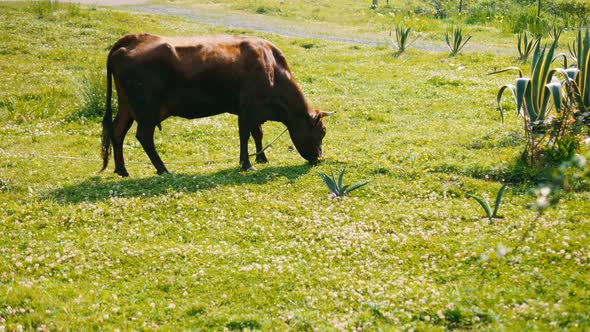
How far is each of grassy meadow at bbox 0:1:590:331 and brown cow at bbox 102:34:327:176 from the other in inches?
27.7

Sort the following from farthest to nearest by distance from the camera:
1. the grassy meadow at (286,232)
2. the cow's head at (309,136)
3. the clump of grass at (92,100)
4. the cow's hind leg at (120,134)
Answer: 1. the clump of grass at (92,100)
2. the cow's head at (309,136)
3. the cow's hind leg at (120,134)
4. the grassy meadow at (286,232)

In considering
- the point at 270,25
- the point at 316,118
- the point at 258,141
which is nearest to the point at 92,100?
the point at 258,141

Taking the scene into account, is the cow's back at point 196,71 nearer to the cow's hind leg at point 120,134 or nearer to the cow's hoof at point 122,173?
the cow's hind leg at point 120,134

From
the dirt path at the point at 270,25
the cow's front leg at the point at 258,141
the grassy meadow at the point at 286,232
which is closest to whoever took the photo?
the grassy meadow at the point at 286,232

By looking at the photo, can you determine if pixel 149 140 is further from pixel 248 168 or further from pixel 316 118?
pixel 316 118

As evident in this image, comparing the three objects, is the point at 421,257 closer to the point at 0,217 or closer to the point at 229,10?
the point at 0,217

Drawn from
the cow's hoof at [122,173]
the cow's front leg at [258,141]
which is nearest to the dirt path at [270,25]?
the cow's front leg at [258,141]

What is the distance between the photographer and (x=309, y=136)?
40.7 feet

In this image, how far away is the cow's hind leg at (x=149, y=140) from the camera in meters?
11.5

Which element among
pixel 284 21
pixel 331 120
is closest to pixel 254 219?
pixel 331 120

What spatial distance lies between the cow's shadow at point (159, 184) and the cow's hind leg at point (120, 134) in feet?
1.20

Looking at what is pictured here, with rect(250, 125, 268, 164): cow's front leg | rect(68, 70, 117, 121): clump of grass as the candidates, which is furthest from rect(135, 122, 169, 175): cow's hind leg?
rect(68, 70, 117, 121): clump of grass

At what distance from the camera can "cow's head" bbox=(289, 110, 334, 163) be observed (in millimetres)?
12406

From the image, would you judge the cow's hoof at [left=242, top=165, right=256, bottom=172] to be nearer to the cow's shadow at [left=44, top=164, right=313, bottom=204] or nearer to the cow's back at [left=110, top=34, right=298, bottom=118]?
the cow's shadow at [left=44, top=164, right=313, bottom=204]
